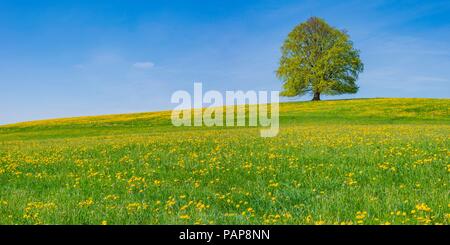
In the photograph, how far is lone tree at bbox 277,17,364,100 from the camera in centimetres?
6862

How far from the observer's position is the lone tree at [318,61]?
6862 cm

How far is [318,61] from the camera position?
2712 inches
